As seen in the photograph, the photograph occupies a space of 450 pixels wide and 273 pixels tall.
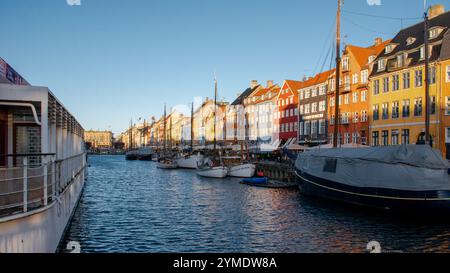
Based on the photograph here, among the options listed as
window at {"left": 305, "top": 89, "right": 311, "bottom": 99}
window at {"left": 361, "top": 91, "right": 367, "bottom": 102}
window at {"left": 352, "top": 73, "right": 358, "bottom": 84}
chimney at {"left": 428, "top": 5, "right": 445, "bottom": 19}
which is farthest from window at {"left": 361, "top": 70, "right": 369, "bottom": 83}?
window at {"left": 305, "top": 89, "right": 311, "bottom": 99}

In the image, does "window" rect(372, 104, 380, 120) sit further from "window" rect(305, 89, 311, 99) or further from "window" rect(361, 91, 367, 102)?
"window" rect(305, 89, 311, 99)

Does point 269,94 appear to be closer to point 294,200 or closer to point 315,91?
point 315,91

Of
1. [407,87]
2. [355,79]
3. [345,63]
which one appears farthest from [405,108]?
[345,63]

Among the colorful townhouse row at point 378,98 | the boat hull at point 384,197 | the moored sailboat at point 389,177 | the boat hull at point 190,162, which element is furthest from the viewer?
the boat hull at point 190,162

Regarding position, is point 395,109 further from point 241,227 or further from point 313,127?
point 241,227

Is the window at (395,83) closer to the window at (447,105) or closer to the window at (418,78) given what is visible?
the window at (418,78)

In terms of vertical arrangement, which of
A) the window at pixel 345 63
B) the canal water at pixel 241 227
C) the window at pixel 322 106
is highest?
the window at pixel 345 63

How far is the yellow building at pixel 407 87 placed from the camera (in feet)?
139

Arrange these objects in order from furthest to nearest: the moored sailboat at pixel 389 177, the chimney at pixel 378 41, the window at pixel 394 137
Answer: the chimney at pixel 378 41, the window at pixel 394 137, the moored sailboat at pixel 389 177

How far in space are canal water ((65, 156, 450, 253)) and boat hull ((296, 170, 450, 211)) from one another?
25.3 inches

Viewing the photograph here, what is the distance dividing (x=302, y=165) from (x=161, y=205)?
40.8ft

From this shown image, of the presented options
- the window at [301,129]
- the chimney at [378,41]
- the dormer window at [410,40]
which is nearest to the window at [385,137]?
the dormer window at [410,40]
